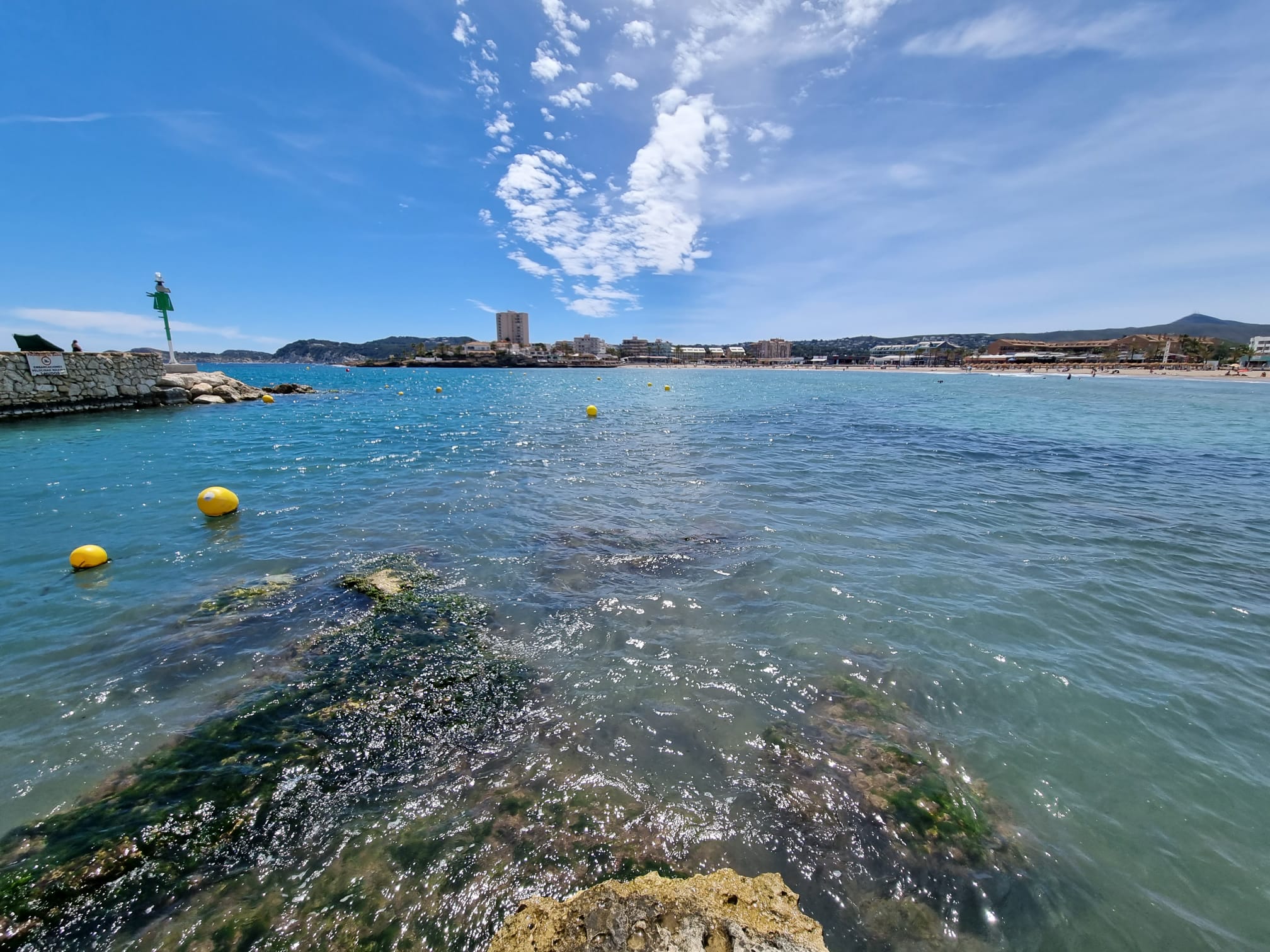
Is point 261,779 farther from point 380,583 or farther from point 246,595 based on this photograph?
point 246,595

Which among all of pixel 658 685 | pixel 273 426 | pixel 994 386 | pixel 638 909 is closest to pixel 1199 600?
pixel 658 685

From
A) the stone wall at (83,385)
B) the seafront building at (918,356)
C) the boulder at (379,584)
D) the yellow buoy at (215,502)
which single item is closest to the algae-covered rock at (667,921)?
the boulder at (379,584)

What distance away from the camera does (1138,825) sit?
11.6 feet

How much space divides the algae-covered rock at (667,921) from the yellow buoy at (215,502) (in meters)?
11.0

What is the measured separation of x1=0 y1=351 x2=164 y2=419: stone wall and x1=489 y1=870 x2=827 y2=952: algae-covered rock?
34.2 metres

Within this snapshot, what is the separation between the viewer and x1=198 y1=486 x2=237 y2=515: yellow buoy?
32.4 ft

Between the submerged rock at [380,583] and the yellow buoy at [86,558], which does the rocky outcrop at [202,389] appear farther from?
the submerged rock at [380,583]

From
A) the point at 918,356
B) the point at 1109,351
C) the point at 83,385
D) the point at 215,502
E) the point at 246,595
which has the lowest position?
the point at 246,595

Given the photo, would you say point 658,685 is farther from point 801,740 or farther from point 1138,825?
point 1138,825

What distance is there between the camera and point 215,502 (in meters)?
9.88

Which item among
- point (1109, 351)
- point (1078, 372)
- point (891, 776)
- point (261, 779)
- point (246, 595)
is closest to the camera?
point (261, 779)

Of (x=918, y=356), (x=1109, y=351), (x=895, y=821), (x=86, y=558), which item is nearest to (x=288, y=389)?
(x=86, y=558)

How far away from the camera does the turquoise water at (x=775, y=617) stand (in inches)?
142

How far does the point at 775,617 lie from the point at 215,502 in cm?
1091
